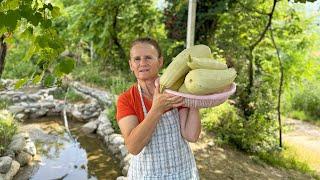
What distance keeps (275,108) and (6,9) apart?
740 centimetres

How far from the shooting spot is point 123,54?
14227 millimetres

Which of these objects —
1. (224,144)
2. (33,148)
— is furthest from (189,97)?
(33,148)

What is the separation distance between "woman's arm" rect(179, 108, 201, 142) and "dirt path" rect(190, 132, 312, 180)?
360 cm

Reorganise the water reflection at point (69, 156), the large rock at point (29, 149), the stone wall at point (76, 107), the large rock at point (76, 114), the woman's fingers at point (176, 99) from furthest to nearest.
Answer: the large rock at point (76, 114)
the stone wall at point (76, 107)
the large rock at point (29, 149)
the water reflection at point (69, 156)
the woman's fingers at point (176, 99)

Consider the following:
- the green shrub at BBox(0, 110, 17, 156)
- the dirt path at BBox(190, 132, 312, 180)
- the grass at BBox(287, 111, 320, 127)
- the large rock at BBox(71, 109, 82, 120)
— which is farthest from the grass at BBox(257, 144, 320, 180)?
the large rock at BBox(71, 109, 82, 120)

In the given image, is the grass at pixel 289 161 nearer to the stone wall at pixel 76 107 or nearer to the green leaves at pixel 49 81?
the stone wall at pixel 76 107

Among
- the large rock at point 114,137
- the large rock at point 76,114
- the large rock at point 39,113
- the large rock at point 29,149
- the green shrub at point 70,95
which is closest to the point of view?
the large rock at point 29,149

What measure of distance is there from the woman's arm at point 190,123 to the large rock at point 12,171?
445 centimetres

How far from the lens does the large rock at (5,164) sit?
241 inches

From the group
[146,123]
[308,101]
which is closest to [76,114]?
[308,101]

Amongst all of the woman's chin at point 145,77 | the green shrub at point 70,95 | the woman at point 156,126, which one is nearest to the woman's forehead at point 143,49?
the woman at point 156,126

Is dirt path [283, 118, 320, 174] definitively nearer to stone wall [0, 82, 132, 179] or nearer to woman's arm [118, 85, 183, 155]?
stone wall [0, 82, 132, 179]

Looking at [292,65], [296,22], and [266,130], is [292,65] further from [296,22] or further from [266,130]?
[266,130]

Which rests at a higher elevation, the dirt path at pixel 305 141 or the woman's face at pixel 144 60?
the woman's face at pixel 144 60
